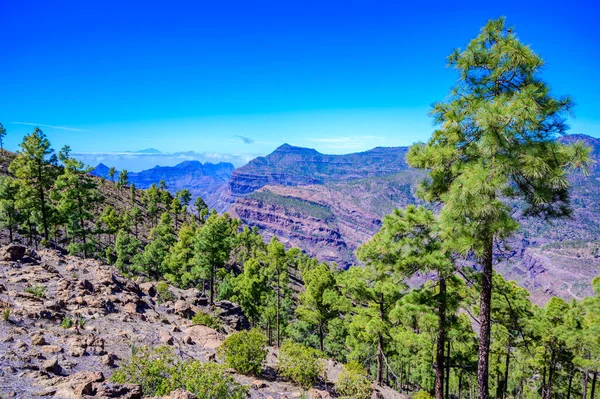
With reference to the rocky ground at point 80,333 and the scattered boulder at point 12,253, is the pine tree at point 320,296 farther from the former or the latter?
the scattered boulder at point 12,253

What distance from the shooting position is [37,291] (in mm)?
14594

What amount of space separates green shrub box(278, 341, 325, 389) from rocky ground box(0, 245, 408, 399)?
0.53 meters

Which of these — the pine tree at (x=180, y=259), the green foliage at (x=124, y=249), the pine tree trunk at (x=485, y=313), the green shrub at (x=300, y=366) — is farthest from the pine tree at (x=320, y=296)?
the green foliage at (x=124, y=249)

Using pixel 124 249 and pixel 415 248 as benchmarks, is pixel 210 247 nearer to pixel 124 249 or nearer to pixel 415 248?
pixel 415 248

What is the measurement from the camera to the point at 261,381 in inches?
483

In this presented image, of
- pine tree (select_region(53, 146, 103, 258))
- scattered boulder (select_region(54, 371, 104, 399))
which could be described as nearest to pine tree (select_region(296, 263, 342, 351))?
scattered boulder (select_region(54, 371, 104, 399))

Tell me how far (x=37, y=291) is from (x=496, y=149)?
61.9ft

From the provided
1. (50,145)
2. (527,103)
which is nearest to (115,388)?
(527,103)

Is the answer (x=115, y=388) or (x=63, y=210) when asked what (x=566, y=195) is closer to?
(x=115, y=388)

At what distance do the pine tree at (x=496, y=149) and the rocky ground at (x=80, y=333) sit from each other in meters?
8.00

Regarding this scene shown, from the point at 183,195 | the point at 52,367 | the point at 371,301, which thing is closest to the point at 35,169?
the point at 52,367

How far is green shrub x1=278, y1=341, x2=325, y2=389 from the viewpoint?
1269 cm

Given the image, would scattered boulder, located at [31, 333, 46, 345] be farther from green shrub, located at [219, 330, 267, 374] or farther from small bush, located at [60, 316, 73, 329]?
green shrub, located at [219, 330, 267, 374]

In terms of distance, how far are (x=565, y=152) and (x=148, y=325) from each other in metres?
18.1
